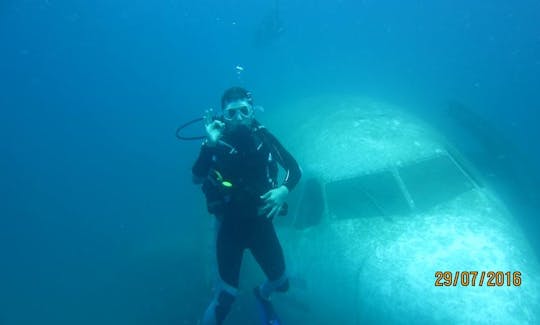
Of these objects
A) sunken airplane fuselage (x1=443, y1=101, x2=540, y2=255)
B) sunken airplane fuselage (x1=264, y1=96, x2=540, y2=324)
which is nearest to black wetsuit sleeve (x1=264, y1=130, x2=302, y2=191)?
sunken airplane fuselage (x1=264, y1=96, x2=540, y2=324)

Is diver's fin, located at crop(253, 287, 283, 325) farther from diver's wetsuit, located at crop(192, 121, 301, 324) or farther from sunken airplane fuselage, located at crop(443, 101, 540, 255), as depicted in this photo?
sunken airplane fuselage, located at crop(443, 101, 540, 255)

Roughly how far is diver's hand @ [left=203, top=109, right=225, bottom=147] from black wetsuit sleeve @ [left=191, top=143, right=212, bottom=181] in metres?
0.24

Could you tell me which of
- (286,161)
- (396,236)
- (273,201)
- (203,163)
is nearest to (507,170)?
(396,236)

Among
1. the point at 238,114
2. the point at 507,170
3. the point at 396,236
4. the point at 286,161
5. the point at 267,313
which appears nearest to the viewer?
the point at 238,114

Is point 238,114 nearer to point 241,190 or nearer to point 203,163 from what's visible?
point 203,163

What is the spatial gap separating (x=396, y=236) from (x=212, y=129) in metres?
2.68

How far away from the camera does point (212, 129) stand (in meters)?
4.09

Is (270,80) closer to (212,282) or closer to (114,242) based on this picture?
(114,242)

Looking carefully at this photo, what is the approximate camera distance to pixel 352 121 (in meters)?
7.57

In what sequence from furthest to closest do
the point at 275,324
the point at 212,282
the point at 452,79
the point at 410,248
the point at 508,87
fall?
the point at 452,79, the point at 508,87, the point at 212,282, the point at 410,248, the point at 275,324

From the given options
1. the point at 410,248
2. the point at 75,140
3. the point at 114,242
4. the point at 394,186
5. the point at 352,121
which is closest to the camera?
the point at 410,248

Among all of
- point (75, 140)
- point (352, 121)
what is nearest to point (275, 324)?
point (352, 121)

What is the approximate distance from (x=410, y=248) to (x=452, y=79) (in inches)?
860

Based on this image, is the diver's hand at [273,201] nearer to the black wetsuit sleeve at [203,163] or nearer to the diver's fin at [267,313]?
the black wetsuit sleeve at [203,163]
